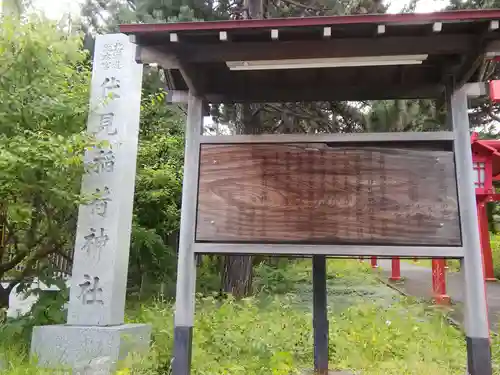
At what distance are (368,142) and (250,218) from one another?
4.09 ft

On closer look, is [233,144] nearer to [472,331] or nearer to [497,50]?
[497,50]

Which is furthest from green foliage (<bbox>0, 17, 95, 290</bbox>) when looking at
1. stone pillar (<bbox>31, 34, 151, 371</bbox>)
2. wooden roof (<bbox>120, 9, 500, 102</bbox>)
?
wooden roof (<bbox>120, 9, 500, 102</bbox>)

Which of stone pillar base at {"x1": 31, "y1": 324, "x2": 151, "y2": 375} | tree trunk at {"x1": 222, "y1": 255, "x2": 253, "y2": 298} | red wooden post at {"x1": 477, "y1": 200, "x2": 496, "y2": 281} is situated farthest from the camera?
red wooden post at {"x1": 477, "y1": 200, "x2": 496, "y2": 281}

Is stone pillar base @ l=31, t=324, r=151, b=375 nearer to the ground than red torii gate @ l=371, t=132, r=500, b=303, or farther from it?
nearer to the ground

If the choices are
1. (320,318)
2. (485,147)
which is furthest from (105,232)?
(485,147)

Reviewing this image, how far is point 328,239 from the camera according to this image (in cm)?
373

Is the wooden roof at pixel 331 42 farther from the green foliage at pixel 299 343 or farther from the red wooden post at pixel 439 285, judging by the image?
the red wooden post at pixel 439 285

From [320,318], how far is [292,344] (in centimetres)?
124

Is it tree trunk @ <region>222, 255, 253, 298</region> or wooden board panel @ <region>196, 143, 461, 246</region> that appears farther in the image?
tree trunk @ <region>222, 255, 253, 298</region>

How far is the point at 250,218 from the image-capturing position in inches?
151

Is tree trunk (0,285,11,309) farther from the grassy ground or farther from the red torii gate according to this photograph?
the red torii gate

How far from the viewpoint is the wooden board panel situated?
372 cm

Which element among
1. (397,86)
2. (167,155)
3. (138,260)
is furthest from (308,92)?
(138,260)

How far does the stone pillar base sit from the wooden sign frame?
2.00 meters
